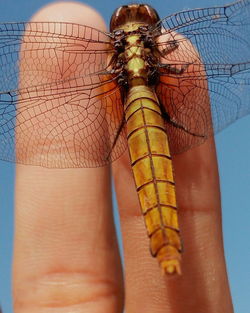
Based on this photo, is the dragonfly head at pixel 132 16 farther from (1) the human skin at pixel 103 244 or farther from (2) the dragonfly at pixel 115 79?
(1) the human skin at pixel 103 244

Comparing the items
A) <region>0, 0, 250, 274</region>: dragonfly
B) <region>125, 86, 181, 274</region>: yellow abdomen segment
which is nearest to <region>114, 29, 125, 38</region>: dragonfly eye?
<region>0, 0, 250, 274</region>: dragonfly

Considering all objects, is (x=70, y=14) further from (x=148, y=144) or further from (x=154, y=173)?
(x=154, y=173)

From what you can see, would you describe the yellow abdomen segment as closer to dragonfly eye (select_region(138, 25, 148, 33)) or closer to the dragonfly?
the dragonfly

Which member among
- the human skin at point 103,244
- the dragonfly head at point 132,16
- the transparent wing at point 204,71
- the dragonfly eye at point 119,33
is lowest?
the human skin at point 103,244

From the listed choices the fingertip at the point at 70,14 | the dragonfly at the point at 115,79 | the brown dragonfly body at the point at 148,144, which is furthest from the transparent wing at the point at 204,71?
the fingertip at the point at 70,14

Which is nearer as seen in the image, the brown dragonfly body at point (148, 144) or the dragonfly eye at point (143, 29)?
the brown dragonfly body at point (148, 144)

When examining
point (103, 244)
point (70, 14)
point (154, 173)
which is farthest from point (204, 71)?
point (103, 244)
